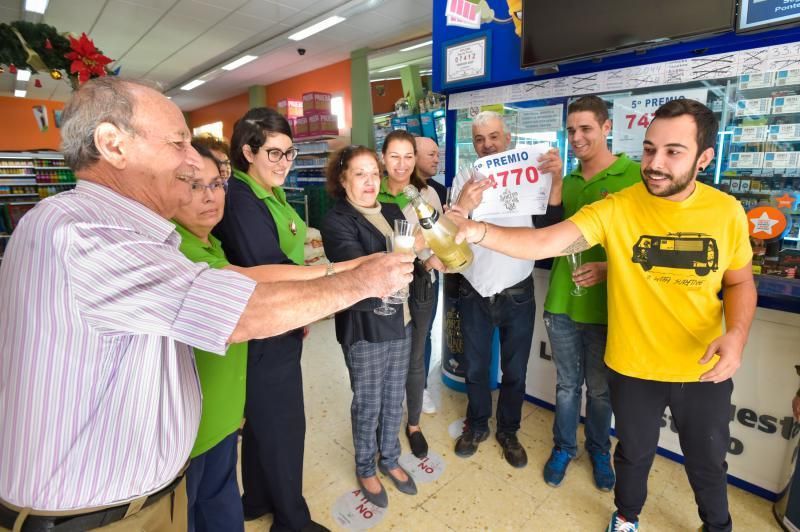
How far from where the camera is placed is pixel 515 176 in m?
1.99

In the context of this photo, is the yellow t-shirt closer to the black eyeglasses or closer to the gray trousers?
the gray trousers

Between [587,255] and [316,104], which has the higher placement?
[316,104]

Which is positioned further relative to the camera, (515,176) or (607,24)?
(607,24)

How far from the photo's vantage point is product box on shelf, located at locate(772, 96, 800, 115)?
6.67 feet

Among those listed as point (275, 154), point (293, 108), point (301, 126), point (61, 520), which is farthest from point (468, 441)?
point (293, 108)

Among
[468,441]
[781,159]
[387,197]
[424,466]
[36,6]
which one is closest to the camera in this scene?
[781,159]

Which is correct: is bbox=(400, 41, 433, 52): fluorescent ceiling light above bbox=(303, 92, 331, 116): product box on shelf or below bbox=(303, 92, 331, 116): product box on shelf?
above

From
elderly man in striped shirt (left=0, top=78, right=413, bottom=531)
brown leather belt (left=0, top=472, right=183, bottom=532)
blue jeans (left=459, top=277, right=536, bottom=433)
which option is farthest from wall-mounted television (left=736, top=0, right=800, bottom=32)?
brown leather belt (left=0, top=472, right=183, bottom=532)

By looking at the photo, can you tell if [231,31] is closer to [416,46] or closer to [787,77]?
[416,46]

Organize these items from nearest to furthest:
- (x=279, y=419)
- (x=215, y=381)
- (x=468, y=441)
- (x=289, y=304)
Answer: (x=289, y=304) < (x=215, y=381) < (x=279, y=419) < (x=468, y=441)

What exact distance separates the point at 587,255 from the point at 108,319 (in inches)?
79.9

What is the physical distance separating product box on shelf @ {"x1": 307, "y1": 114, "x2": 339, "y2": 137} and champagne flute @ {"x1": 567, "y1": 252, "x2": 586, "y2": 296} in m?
7.05

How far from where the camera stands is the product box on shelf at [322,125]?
26.9 ft

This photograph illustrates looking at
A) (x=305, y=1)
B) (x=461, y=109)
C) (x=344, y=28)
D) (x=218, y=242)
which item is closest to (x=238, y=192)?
(x=218, y=242)
